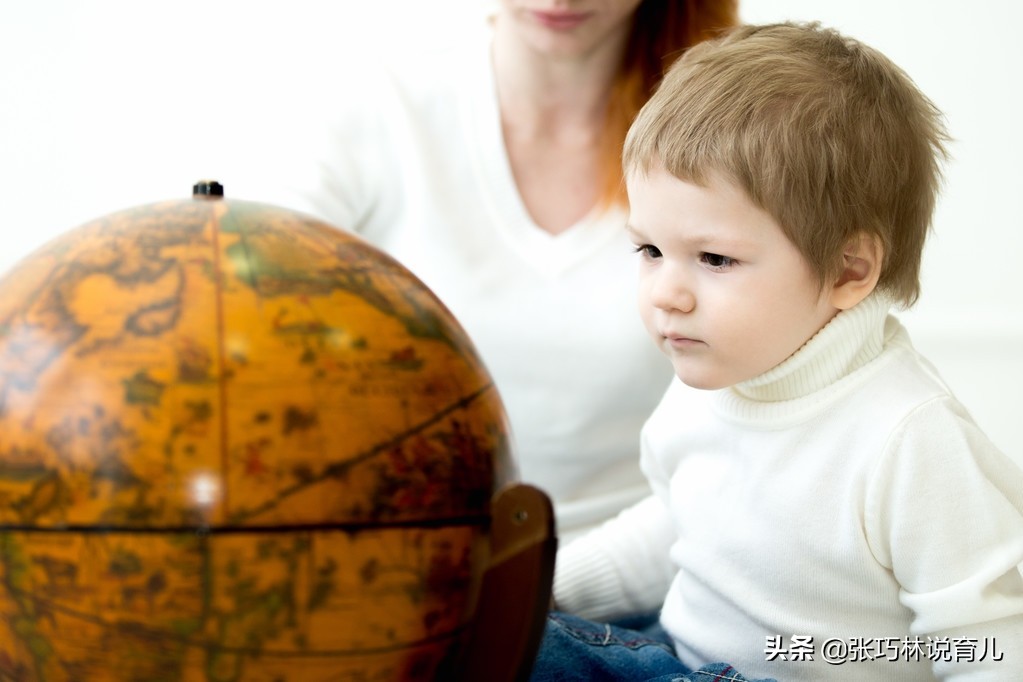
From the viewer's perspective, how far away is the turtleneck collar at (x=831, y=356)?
116 cm

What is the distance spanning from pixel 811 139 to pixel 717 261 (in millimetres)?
143

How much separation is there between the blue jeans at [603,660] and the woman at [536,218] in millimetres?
610

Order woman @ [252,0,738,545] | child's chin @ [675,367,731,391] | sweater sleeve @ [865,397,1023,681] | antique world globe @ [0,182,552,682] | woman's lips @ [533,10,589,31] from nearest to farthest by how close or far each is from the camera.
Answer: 1. antique world globe @ [0,182,552,682]
2. sweater sleeve @ [865,397,1023,681]
3. child's chin @ [675,367,731,391]
4. woman's lips @ [533,10,589,31]
5. woman @ [252,0,738,545]

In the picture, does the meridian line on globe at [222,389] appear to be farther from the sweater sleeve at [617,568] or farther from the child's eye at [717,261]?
the sweater sleeve at [617,568]

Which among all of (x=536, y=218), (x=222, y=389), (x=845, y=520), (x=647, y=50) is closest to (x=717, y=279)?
(x=845, y=520)

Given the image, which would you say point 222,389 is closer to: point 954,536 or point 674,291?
point 674,291

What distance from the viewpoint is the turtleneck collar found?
1163 mm

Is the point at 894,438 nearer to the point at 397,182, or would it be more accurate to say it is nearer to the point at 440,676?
the point at 440,676

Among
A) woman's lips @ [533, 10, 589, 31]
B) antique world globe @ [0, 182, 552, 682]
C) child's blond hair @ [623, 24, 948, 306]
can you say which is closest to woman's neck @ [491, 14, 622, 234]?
woman's lips @ [533, 10, 589, 31]

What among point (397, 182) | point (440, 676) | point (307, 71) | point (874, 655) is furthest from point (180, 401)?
point (307, 71)

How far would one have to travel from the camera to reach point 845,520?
1126mm

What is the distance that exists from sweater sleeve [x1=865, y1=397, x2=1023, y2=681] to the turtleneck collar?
0.31 feet

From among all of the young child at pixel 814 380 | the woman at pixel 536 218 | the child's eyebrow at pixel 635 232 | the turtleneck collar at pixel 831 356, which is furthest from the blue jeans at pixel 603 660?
the woman at pixel 536 218

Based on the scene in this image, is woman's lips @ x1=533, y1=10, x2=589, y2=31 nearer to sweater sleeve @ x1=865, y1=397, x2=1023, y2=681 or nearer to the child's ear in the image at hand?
the child's ear
